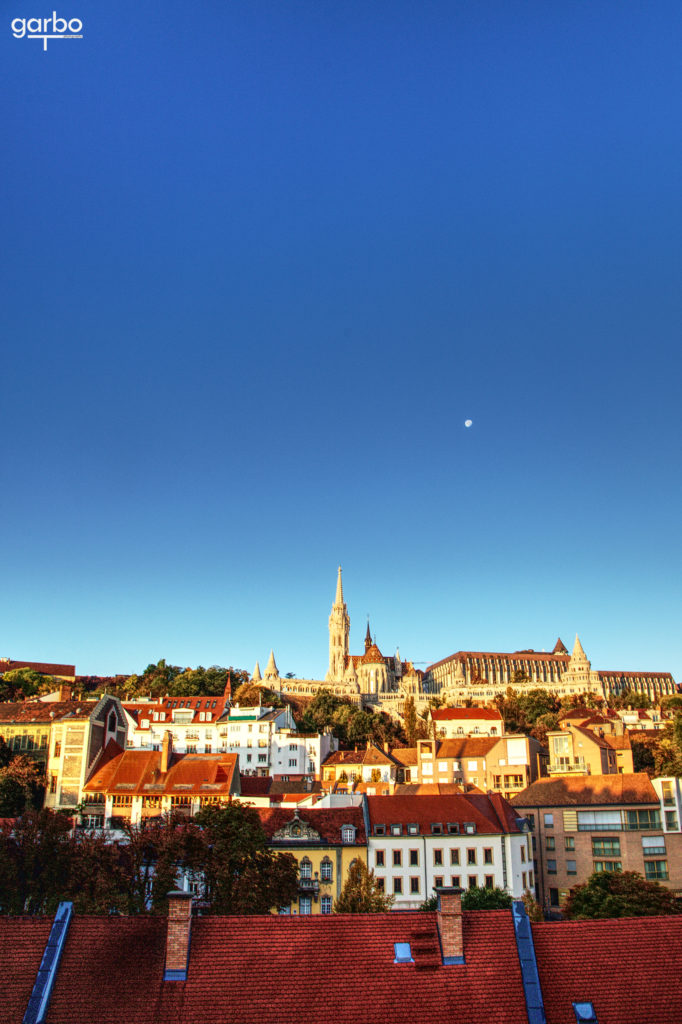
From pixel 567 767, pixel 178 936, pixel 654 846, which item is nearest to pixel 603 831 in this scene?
pixel 654 846

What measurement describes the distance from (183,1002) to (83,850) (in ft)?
87.4

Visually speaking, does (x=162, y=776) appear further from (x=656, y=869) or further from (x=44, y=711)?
(x=656, y=869)

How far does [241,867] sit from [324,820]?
647 inches

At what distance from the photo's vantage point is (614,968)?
81.9ft

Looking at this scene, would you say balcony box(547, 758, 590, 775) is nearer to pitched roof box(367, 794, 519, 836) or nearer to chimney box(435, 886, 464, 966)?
pitched roof box(367, 794, 519, 836)

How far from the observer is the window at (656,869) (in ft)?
209

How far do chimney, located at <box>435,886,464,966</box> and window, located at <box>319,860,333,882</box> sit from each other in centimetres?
3485

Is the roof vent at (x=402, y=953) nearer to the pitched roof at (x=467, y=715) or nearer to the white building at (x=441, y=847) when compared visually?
the white building at (x=441, y=847)

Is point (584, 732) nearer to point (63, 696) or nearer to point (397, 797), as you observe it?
point (397, 797)

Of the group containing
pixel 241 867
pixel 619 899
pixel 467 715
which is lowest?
pixel 619 899

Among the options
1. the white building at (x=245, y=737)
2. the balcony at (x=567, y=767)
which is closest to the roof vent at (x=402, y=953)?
the balcony at (x=567, y=767)

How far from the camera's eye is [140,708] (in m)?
124

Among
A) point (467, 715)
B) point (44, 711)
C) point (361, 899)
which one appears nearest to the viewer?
point (361, 899)

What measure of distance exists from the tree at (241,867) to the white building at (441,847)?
47.0ft
